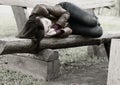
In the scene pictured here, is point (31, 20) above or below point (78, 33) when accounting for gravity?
above

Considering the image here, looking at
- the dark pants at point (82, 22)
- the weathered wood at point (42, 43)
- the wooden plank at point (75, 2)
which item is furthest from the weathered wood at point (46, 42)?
the wooden plank at point (75, 2)

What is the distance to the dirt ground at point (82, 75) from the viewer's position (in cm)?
459

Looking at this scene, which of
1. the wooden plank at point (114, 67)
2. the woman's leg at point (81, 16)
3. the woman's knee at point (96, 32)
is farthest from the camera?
the woman's knee at point (96, 32)

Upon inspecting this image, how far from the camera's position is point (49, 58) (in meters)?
4.45

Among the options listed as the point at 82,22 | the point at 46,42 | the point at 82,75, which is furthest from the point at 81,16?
the point at 82,75

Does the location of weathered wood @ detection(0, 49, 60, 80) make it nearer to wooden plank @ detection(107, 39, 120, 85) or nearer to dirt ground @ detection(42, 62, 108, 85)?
dirt ground @ detection(42, 62, 108, 85)

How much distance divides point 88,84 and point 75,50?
90.3 inches

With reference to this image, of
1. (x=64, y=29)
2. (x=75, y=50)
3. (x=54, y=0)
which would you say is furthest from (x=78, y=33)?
(x=75, y=50)

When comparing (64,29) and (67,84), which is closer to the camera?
(64,29)

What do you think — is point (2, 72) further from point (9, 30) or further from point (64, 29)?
point (9, 30)

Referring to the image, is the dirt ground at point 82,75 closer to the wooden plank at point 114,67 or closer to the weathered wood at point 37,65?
the weathered wood at point 37,65

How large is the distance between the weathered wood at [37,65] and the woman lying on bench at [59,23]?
394mm

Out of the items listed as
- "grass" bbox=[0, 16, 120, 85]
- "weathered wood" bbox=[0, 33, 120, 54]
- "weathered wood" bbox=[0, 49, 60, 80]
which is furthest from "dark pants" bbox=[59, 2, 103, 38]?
"grass" bbox=[0, 16, 120, 85]

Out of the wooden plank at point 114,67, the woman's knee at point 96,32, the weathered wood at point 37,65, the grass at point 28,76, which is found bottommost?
the grass at point 28,76
